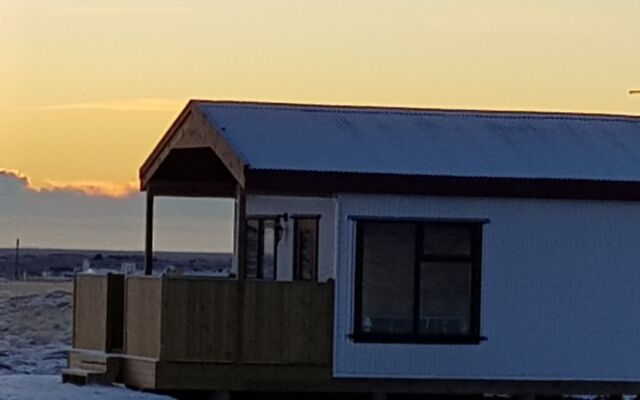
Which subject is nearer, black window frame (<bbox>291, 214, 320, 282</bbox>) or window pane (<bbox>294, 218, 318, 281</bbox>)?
black window frame (<bbox>291, 214, 320, 282</bbox>)

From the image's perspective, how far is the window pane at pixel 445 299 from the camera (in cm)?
3397

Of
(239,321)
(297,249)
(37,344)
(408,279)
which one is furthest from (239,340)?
(37,344)

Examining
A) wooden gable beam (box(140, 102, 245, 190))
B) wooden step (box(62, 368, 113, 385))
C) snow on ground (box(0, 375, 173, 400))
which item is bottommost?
snow on ground (box(0, 375, 173, 400))

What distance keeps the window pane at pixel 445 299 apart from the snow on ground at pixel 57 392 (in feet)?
12.1

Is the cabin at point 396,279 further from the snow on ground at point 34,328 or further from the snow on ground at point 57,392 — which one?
the snow on ground at point 34,328

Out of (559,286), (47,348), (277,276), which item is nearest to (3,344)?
(47,348)

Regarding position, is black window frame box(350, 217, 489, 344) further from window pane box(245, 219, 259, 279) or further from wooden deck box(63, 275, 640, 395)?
window pane box(245, 219, 259, 279)

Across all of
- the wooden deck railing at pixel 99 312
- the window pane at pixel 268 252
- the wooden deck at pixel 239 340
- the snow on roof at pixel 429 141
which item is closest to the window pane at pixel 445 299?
the wooden deck at pixel 239 340

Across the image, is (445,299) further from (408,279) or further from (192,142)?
(192,142)

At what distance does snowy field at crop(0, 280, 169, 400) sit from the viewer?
3353cm

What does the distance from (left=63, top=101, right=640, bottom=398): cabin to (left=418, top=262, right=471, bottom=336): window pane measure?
2 centimetres

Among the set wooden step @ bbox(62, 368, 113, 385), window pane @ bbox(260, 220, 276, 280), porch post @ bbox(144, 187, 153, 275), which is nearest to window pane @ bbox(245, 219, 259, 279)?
window pane @ bbox(260, 220, 276, 280)

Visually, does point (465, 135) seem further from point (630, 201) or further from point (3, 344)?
point (3, 344)

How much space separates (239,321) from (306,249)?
2.52 meters
